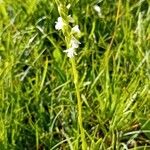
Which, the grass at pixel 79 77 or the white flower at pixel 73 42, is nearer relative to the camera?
the white flower at pixel 73 42

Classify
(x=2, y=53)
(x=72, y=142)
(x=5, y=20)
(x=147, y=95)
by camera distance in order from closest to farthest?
(x=72, y=142) → (x=147, y=95) → (x=2, y=53) → (x=5, y=20)

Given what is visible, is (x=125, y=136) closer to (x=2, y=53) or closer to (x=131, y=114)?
(x=131, y=114)

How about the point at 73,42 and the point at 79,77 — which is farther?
the point at 79,77

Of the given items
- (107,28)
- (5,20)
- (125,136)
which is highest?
(5,20)

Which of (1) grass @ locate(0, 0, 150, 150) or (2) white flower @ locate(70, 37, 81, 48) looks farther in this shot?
(1) grass @ locate(0, 0, 150, 150)

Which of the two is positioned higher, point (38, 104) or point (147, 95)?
point (38, 104)

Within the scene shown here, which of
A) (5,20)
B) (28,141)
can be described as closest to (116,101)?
(28,141)

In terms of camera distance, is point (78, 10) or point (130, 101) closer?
point (130, 101)

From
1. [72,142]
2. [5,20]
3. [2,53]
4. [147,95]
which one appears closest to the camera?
[72,142]
